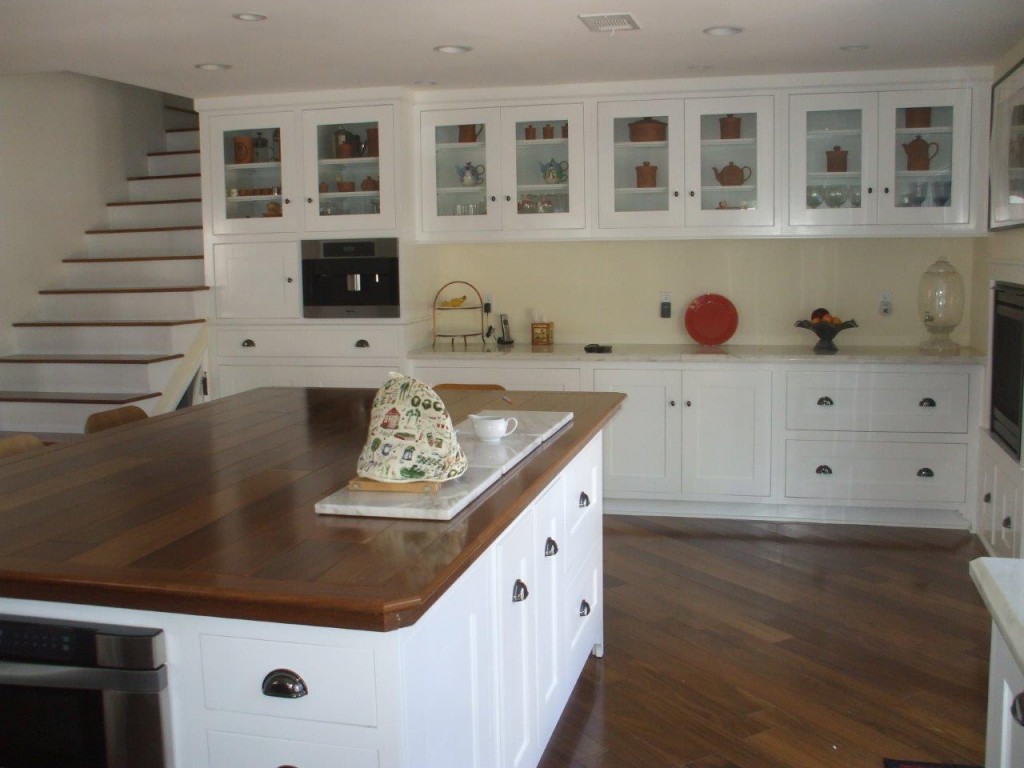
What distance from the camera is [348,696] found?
1.51m

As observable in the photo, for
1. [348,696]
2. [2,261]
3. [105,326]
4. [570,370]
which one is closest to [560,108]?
[570,370]

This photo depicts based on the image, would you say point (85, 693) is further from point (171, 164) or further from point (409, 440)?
point (171, 164)

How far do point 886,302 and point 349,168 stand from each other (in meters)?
2.90

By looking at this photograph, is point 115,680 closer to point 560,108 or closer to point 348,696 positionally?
point 348,696

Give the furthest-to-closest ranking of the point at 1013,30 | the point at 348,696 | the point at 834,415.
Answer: the point at 834,415 < the point at 1013,30 < the point at 348,696

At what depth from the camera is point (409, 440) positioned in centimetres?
195

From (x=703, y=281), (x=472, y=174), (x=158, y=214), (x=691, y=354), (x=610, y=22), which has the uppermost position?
(x=610, y=22)

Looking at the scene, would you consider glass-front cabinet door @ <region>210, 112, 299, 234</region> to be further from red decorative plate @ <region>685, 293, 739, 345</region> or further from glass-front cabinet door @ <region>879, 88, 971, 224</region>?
glass-front cabinet door @ <region>879, 88, 971, 224</region>

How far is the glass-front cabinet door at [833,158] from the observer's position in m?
4.72

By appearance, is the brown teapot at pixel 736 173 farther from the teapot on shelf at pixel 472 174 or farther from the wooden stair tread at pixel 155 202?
the wooden stair tread at pixel 155 202

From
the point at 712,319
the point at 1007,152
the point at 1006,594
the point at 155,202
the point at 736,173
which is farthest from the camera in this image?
the point at 155,202

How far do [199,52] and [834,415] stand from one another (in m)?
3.33

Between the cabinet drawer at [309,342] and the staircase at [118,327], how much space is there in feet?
0.65

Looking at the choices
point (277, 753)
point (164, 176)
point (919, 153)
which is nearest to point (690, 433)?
point (919, 153)
